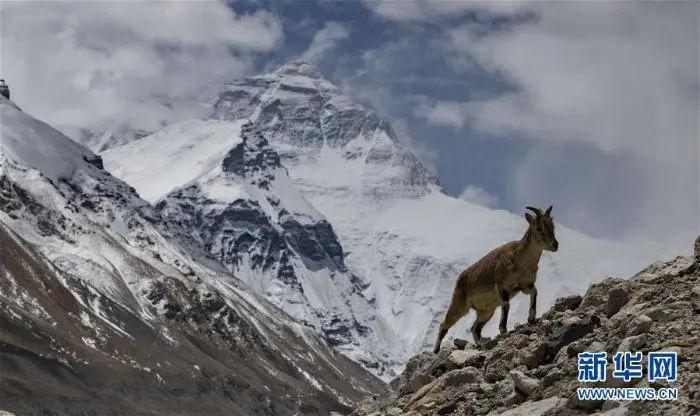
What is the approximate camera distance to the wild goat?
26.2m

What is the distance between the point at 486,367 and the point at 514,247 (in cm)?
446

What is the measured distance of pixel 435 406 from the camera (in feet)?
74.6

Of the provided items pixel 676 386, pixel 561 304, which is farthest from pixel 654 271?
pixel 676 386

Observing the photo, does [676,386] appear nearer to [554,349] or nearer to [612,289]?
[554,349]

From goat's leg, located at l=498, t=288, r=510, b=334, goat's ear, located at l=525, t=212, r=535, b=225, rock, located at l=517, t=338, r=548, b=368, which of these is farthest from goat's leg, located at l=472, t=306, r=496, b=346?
rock, located at l=517, t=338, r=548, b=368

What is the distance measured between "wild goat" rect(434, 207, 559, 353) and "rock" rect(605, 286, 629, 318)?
1.81 meters

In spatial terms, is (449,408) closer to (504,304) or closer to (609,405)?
(504,304)

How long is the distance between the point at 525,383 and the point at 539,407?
1.36 m

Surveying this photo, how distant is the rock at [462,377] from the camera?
912 inches

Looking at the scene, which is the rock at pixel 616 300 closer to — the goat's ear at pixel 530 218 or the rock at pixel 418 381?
the goat's ear at pixel 530 218

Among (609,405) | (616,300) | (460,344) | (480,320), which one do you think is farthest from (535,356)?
(480,320)

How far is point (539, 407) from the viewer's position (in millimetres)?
18656

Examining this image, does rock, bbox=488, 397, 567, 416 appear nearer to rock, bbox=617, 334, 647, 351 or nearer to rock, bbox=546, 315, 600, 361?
rock, bbox=617, 334, 647, 351

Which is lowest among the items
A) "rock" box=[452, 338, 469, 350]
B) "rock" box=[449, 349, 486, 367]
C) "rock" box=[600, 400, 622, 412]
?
"rock" box=[600, 400, 622, 412]
